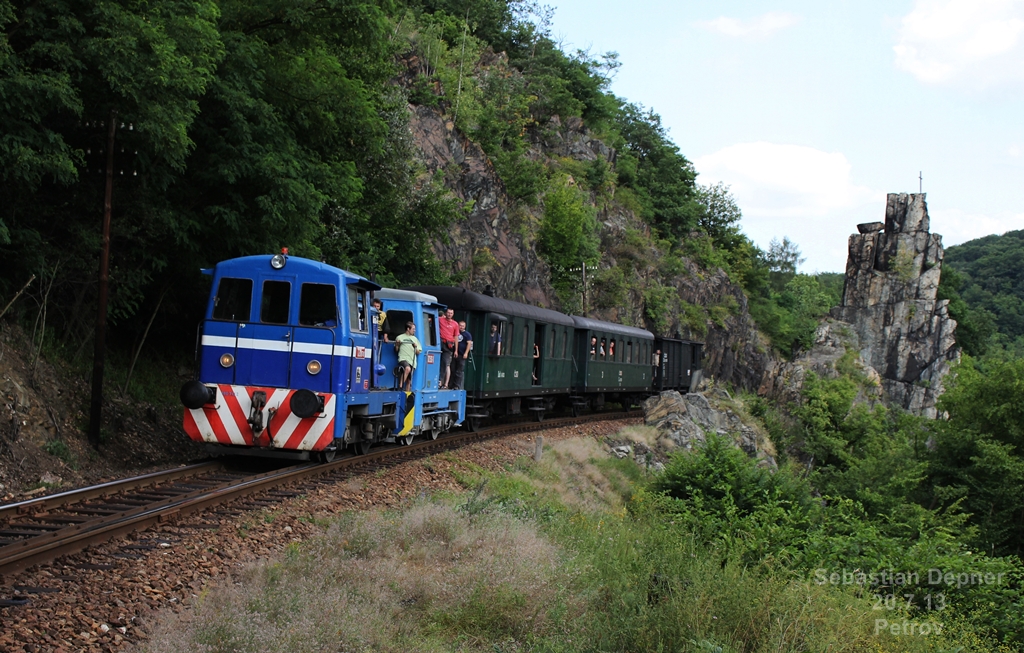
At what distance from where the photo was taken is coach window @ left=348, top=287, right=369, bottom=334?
12164 millimetres

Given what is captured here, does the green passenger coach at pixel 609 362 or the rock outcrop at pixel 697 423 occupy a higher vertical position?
the green passenger coach at pixel 609 362

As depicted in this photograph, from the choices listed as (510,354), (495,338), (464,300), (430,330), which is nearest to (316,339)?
(430,330)

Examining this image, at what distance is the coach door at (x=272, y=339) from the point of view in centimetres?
1166

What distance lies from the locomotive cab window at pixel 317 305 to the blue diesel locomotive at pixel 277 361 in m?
0.01

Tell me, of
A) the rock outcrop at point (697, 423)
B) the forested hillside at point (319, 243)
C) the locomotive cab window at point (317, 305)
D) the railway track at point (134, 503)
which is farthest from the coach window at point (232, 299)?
the rock outcrop at point (697, 423)

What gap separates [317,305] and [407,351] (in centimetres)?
252

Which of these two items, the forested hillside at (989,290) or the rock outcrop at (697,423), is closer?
the rock outcrop at (697,423)

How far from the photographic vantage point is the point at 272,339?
11703mm

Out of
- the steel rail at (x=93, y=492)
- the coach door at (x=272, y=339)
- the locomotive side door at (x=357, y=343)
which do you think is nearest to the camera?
the steel rail at (x=93, y=492)

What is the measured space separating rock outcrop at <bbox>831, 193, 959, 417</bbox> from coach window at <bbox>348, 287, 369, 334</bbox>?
72.9 m

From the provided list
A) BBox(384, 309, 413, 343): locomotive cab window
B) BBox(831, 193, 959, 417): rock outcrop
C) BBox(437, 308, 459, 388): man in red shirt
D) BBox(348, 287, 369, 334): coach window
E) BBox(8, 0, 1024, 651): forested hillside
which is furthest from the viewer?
BBox(831, 193, 959, 417): rock outcrop

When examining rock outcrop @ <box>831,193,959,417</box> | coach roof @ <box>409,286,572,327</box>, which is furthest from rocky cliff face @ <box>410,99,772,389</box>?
coach roof @ <box>409,286,572,327</box>

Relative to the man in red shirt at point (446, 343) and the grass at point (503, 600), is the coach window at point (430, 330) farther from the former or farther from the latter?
the grass at point (503, 600)

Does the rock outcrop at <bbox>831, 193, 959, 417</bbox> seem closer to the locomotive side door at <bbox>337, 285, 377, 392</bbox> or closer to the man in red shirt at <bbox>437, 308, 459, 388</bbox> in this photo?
the man in red shirt at <bbox>437, 308, 459, 388</bbox>
